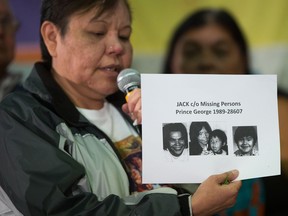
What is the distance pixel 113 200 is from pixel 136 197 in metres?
0.07

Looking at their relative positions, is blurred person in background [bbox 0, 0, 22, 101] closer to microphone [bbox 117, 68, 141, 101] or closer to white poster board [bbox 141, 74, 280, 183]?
microphone [bbox 117, 68, 141, 101]

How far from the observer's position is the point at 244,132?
1025 mm

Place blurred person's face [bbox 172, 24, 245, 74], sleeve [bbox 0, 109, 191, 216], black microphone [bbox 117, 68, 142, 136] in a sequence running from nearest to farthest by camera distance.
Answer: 1. sleeve [bbox 0, 109, 191, 216]
2. black microphone [bbox 117, 68, 142, 136]
3. blurred person's face [bbox 172, 24, 245, 74]

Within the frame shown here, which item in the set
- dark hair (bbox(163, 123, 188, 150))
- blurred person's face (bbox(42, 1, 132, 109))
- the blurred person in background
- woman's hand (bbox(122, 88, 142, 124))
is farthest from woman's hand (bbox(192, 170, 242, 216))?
the blurred person in background

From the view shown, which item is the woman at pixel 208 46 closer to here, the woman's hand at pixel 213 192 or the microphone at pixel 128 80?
the microphone at pixel 128 80

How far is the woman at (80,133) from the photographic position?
0.97m

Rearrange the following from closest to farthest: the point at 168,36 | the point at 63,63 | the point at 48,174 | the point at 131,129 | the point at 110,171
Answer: the point at 48,174
the point at 110,171
the point at 63,63
the point at 131,129
the point at 168,36

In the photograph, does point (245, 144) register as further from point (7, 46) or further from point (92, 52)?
point (7, 46)

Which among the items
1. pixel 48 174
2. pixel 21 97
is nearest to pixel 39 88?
pixel 21 97

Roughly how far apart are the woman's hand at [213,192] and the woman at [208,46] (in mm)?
1285

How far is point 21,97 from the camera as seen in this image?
3.65ft

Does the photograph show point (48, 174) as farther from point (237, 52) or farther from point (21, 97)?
point (237, 52)

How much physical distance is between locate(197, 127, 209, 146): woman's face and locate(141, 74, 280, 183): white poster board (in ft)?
0.06

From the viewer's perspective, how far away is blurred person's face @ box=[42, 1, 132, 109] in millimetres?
1168
